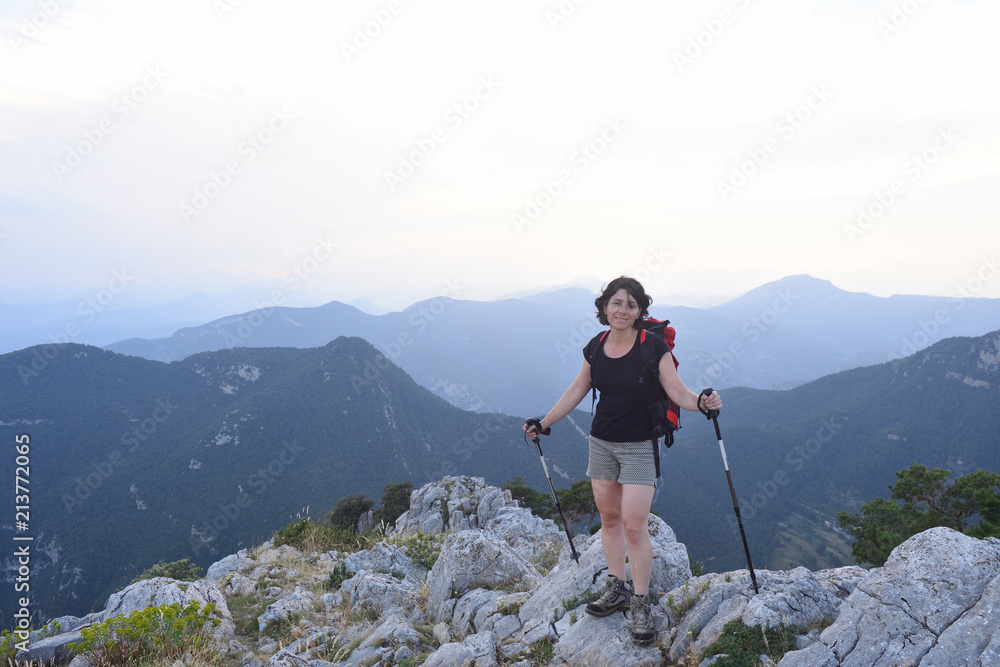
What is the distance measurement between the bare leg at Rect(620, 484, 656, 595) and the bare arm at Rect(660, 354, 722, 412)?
1.12 meters

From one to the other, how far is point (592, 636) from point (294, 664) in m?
3.80

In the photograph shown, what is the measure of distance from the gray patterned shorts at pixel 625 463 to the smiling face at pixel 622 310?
4.75 feet

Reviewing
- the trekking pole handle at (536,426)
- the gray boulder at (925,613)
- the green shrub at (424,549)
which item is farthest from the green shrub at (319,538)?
the gray boulder at (925,613)

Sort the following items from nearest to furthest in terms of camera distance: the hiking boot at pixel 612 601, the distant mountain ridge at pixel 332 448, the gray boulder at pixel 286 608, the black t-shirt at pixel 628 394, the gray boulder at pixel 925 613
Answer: the gray boulder at pixel 925 613
the black t-shirt at pixel 628 394
the hiking boot at pixel 612 601
the gray boulder at pixel 286 608
the distant mountain ridge at pixel 332 448

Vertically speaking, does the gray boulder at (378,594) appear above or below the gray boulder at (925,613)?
below

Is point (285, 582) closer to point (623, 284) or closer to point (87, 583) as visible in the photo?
point (623, 284)

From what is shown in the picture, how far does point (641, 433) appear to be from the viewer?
5457 millimetres

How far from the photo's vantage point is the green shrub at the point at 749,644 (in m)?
4.70

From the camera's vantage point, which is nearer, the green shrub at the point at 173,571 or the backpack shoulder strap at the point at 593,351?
the backpack shoulder strap at the point at 593,351

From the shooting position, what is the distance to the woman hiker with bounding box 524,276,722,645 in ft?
17.7

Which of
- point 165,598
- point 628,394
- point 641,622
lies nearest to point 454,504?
point 165,598

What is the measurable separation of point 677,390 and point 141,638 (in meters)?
7.74

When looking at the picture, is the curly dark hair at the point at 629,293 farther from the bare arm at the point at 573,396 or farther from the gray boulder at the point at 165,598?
the gray boulder at the point at 165,598

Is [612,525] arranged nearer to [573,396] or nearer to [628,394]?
[573,396]
